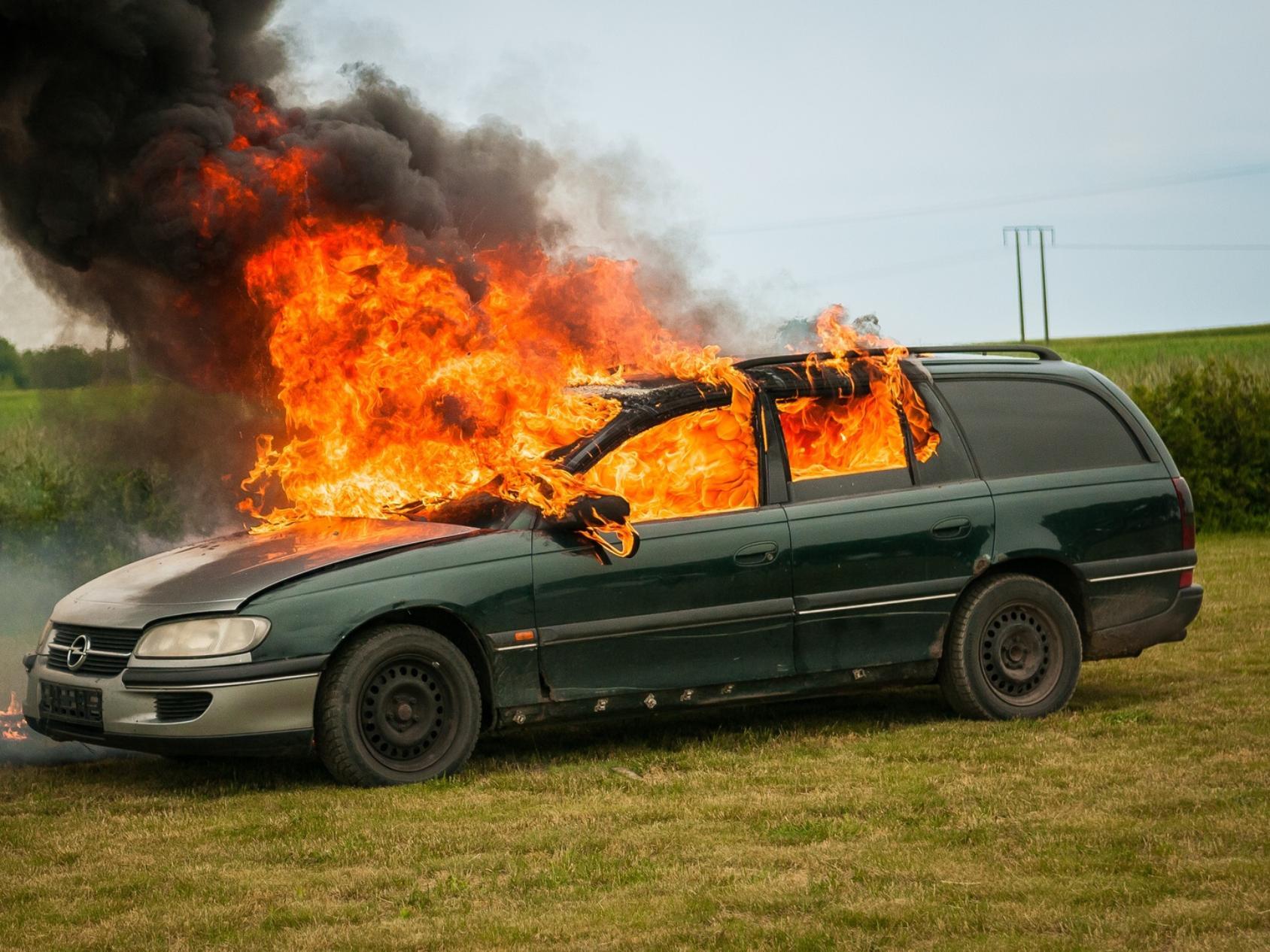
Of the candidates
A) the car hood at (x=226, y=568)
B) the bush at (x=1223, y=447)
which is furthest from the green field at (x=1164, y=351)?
the car hood at (x=226, y=568)

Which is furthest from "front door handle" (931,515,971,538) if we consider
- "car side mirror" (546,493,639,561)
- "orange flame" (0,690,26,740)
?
"orange flame" (0,690,26,740)

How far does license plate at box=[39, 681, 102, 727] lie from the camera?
23.3 feet

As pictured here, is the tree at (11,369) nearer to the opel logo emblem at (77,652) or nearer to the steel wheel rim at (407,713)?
the opel logo emblem at (77,652)

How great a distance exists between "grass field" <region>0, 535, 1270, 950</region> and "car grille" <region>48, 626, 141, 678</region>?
55 centimetres

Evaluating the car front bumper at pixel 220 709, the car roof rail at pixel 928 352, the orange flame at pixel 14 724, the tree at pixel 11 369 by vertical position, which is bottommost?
the orange flame at pixel 14 724

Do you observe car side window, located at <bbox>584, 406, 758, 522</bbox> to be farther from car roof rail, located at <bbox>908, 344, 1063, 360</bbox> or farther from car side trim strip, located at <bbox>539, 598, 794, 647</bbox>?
car roof rail, located at <bbox>908, 344, 1063, 360</bbox>

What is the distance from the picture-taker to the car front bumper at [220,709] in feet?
22.7

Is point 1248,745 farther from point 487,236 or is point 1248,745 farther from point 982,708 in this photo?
point 487,236

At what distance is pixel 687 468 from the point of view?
7.99 meters

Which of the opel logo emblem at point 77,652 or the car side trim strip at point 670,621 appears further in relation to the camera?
the car side trim strip at point 670,621

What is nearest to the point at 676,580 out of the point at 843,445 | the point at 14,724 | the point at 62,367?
the point at 843,445

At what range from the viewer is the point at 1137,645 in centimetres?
888

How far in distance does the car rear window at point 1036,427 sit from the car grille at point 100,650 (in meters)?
4.28

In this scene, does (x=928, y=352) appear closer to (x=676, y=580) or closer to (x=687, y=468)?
(x=687, y=468)
